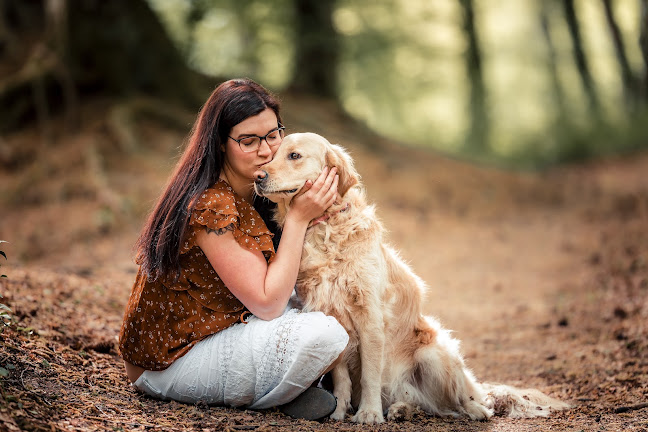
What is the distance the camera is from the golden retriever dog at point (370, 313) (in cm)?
306

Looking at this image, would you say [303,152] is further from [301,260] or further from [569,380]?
[569,380]

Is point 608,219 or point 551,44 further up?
point 551,44

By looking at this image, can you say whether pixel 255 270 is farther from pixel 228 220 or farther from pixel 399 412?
pixel 399 412

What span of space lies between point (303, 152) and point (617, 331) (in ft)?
10.6

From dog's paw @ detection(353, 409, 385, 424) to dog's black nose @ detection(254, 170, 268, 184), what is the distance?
4.31ft

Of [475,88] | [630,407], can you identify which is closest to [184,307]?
[630,407]

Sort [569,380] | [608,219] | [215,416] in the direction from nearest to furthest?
[215,416]
[569,380]
[608,219]

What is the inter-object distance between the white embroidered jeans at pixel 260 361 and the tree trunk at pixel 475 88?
15.0 meters

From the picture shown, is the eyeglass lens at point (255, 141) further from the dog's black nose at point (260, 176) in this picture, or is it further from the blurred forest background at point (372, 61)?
the blurred forest background at point (372, 61)

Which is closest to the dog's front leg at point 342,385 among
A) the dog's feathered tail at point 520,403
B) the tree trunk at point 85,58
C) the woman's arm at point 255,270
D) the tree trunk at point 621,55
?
the woman's arm at point 255,270

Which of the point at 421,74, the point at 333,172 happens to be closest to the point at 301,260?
the point at 333,172

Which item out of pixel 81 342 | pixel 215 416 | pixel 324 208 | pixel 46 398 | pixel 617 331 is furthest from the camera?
pixel 617 331

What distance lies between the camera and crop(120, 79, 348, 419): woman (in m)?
2.83

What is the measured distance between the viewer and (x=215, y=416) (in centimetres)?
285
